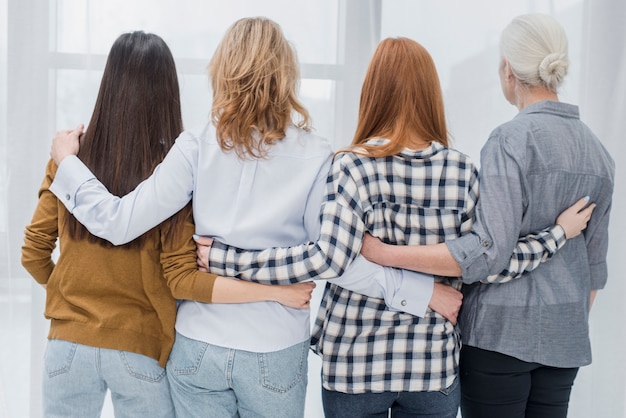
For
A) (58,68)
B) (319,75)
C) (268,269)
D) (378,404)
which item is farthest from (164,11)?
(378,404)

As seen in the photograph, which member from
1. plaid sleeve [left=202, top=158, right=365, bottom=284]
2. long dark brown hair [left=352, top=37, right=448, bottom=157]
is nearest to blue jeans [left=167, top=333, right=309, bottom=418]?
plaid sleeve [left=202, top=158, right=365, bottom=284]

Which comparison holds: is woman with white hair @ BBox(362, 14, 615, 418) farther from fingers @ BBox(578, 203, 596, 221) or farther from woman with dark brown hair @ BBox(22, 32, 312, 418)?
woman with dark brown hair @ BBox(22, 32, 312, 418)

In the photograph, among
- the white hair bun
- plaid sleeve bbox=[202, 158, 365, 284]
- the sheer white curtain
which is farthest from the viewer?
the sheer white curtain

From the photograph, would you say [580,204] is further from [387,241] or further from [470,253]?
[387,241]

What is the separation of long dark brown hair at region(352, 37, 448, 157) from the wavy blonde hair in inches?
6.3

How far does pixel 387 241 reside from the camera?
140 centimetres

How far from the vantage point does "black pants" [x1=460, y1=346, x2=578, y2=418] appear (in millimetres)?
1432

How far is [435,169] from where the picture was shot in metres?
1.34

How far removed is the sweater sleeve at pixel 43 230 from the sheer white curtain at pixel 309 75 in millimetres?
652

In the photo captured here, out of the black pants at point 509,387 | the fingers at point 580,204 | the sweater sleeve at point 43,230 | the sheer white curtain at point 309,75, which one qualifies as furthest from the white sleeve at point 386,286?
the sheer white curtain at point 309,75

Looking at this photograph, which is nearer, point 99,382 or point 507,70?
point 99,382

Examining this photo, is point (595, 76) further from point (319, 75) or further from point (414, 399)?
point (414, 399)

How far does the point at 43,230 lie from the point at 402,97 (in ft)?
2.81

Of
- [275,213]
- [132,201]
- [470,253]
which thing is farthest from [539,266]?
[132,201]
